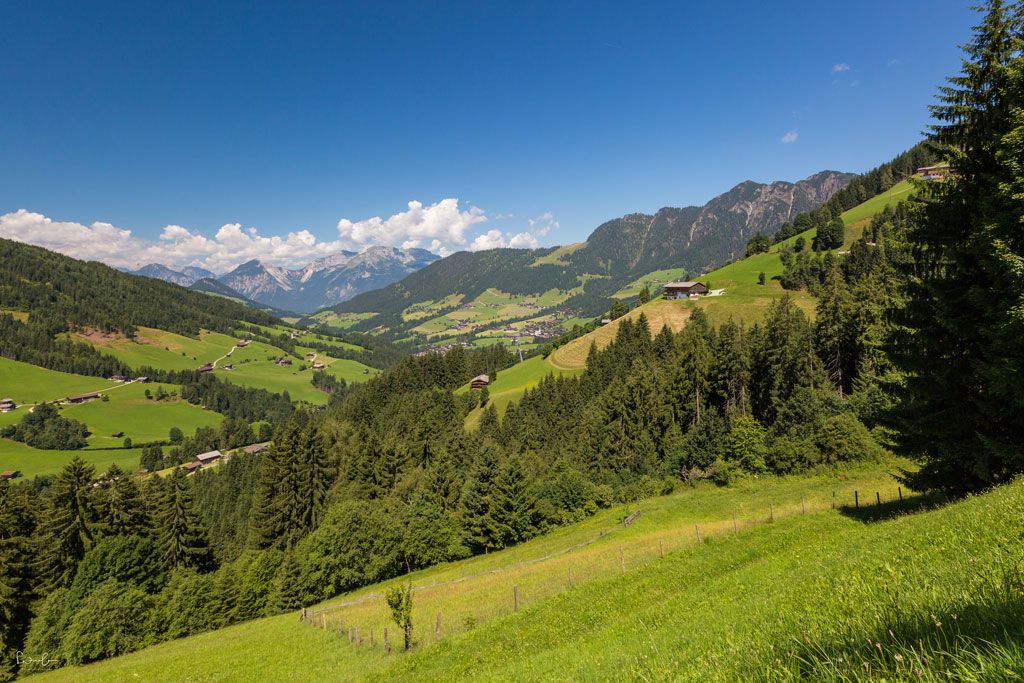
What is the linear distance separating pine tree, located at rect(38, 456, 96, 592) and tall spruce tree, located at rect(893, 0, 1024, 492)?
7279 centimetres

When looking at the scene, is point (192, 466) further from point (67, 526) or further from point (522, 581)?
point (522, 581)

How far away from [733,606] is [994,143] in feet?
60.2

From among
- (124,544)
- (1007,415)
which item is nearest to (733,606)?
(1007,415)

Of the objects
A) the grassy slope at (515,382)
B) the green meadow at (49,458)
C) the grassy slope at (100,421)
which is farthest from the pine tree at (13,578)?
the grassy slope at (100,421)

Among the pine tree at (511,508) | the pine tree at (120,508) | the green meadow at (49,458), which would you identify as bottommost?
the green meadow at (49,458)

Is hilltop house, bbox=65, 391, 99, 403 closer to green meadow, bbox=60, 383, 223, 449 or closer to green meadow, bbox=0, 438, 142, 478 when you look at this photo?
green meadow, bbox=60, 383, 223, 449

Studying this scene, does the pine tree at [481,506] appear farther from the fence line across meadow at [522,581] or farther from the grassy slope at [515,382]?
the grassy slope at [515,382]

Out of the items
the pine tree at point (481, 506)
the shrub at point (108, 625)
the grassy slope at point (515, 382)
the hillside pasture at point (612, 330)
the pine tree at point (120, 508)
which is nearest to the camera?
the shrub at point (108, 625)

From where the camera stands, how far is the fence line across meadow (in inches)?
882

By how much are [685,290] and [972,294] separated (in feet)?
397

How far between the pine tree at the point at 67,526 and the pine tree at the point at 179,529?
878cm

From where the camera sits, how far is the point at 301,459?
6481cm

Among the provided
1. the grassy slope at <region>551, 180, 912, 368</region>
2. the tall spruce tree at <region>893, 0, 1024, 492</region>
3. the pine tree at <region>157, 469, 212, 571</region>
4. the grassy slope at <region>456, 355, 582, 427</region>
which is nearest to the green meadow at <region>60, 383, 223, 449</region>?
the grassy slope at <region>456, 355, 582, 427</region>

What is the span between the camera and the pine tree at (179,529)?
189 feet
